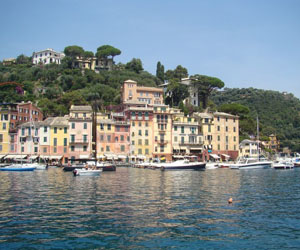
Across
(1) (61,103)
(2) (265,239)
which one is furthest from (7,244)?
(1) (61,103)

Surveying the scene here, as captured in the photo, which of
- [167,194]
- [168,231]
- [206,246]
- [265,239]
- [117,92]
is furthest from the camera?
[117,92]

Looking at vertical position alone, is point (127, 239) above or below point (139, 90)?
below

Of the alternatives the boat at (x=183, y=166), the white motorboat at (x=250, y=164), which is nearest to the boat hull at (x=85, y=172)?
the boat at (x=183, y=166)

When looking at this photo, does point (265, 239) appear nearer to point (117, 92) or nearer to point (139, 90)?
point (139, 90)

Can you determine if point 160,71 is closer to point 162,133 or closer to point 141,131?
point 162,133

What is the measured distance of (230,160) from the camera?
3681 inches

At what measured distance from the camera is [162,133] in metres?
87.1

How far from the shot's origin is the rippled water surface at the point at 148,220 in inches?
667

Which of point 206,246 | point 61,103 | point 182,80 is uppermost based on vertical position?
point 182,80

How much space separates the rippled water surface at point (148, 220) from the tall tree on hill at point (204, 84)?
281 feet

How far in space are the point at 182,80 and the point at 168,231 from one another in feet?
358

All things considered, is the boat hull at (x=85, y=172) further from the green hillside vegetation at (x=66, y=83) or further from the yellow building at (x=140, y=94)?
the yellow building at (x=140, y=94)

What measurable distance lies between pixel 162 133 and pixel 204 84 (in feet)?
124

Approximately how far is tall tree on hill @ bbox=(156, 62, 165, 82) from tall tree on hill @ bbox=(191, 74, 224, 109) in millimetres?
23259
